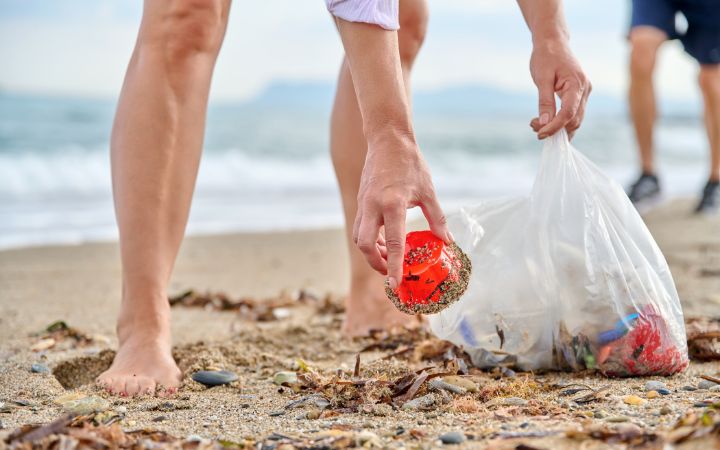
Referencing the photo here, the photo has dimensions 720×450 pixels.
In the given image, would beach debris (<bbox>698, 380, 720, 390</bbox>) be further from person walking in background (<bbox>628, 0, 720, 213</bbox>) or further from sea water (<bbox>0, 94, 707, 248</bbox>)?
person walking in background (<bbox>628, 0, 720, 213</bbox>)

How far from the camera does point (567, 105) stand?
Result: 1.98m

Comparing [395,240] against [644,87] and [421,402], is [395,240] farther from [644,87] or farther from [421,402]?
[644,87]

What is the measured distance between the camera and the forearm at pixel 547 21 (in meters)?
2.00

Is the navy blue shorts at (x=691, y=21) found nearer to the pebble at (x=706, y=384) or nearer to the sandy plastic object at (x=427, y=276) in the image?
the pebble at (x=706, y=384)

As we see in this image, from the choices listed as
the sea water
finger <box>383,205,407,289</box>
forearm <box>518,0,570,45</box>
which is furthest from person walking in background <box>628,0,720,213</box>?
finger <box>383,205,407,289</box>

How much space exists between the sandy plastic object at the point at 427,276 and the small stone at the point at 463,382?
0.20m

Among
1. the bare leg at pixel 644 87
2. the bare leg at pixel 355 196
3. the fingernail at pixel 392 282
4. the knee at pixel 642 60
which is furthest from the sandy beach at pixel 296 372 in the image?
the knee at pixel 642 60

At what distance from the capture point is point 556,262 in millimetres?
1917

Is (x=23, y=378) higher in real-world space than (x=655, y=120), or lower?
lower

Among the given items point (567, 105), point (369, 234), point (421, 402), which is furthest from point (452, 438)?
point (567, 105)

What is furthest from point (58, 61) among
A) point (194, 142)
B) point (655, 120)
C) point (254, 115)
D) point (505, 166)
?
point (194, 142)

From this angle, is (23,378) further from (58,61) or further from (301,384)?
(58,61)

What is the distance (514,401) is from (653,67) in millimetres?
4074

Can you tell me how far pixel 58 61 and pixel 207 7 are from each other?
62.6 ft
